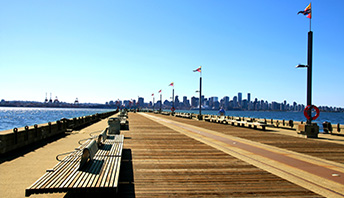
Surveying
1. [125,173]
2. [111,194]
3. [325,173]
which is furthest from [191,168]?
[325,173]

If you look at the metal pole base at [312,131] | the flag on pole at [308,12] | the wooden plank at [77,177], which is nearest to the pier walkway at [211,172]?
the wooden plank at [77,177]

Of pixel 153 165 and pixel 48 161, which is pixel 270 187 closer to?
pixel 153 165

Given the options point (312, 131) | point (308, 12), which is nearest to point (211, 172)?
point (312, 131)

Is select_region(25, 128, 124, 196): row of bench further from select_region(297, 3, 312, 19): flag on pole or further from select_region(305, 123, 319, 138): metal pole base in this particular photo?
select_region(297, 3, 312, 19): flag on pole

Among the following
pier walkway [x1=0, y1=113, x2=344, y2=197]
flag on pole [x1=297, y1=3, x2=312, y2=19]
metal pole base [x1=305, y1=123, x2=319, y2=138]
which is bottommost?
pier walkway [x1=0, y1=113, x2=344, y2=197]

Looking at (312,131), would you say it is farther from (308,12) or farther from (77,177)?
(77,177)

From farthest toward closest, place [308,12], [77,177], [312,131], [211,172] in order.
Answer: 1. [308,12]
2. [312,131]
3. [211,172]
4. [77,177]

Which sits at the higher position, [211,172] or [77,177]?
[77,177]

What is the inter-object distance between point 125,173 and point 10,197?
303 centimetres

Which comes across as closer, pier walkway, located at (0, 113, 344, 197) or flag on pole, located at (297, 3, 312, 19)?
pier walkway, located at (0, 113, 344, 197)

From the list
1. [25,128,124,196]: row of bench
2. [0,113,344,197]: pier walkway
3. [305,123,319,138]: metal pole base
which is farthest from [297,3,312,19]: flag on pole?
[25,128,124,196]: row of bench

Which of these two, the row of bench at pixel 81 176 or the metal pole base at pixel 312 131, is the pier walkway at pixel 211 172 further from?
the metal pole base at pixel 312 131

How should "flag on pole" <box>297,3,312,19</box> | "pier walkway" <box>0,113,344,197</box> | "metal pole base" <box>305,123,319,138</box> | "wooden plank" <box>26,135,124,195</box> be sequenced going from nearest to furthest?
"wooden plank" <box>26,135,124,195</box> → "pier walkway" <box>0,113,344,197</box> → "metal pole base" <box>305,123,319,138</box> → "flag on pole" <box>297,3,312,19</box>

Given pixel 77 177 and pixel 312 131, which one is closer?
pixel 77 177
